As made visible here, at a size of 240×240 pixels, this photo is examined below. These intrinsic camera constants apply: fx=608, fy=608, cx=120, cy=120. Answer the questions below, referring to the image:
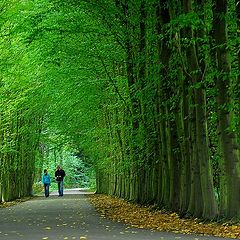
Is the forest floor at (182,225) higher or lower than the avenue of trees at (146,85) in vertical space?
lower

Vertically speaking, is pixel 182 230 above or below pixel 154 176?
below

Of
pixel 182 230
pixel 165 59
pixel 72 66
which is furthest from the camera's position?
pixel 72 66

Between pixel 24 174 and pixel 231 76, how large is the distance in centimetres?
3225

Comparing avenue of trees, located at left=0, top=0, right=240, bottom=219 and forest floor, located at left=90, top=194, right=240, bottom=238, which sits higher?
avenue of trees, located at left=0, top=0, right=240, bottom=219

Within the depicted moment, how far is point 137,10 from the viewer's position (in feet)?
72.3

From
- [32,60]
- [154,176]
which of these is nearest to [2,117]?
[32,60]

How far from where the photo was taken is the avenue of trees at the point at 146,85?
571 inches

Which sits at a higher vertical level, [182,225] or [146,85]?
[146,85]

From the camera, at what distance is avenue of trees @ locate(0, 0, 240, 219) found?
47.5 ft

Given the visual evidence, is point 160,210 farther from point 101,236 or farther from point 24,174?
point 24,174

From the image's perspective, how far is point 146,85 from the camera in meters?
21.1

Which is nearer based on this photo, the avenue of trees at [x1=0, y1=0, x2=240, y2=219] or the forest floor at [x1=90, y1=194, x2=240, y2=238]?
the forest floor at [x1=90, y1=194, x2=240, y2=238]

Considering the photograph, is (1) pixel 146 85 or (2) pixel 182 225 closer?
(2) pixel 182 225

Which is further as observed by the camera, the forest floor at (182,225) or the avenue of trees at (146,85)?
the avenue of trees at (146,85)
